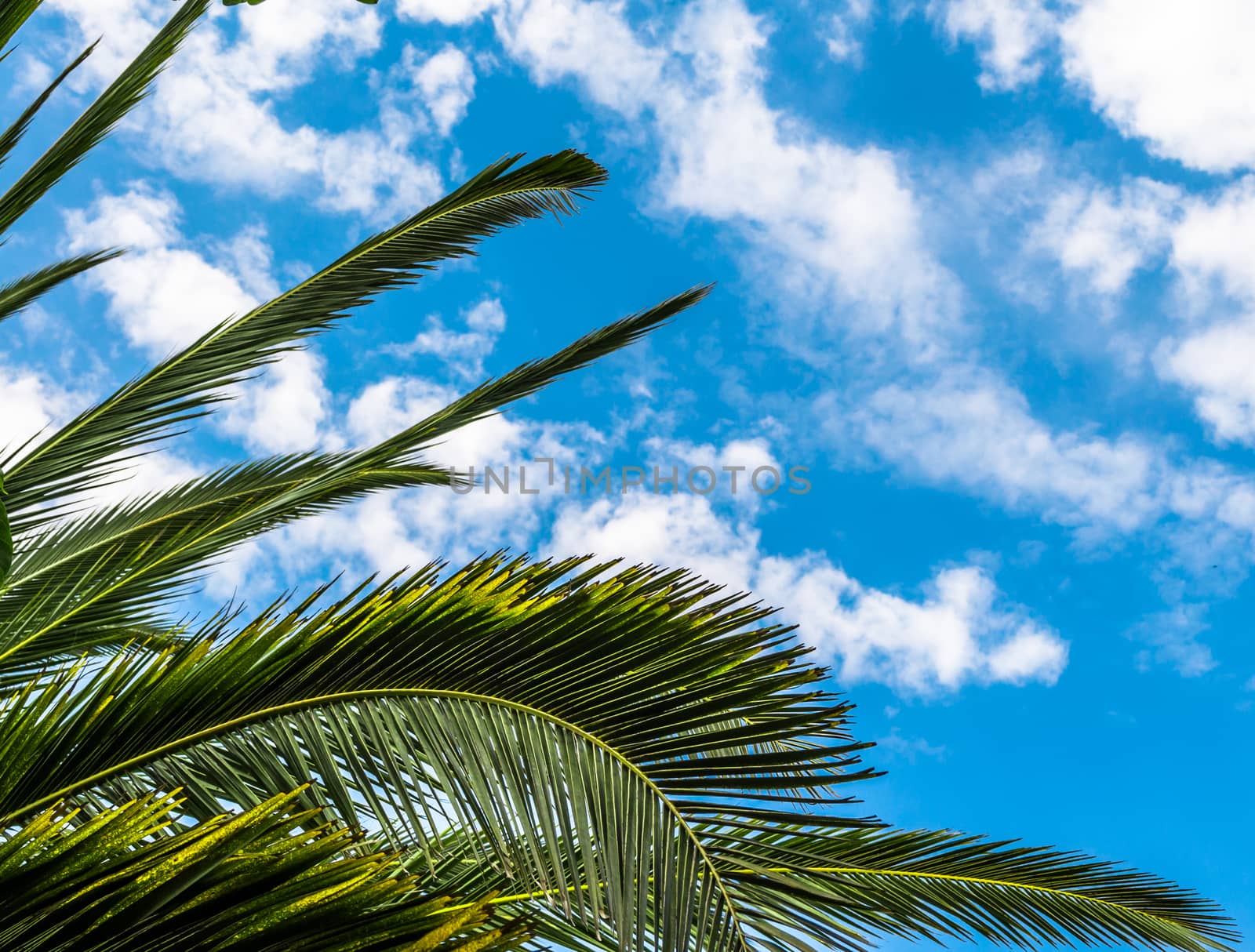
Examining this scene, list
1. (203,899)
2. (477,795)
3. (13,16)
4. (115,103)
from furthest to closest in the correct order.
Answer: (115,103) < (13,16) < (477,795) < (203,899)

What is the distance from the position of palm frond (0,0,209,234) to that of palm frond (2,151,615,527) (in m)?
0.93

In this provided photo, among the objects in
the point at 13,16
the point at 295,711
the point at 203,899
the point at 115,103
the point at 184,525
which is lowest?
the point at 203,899

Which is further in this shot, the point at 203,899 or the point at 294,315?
the point at 294,315

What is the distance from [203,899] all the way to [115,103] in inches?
163

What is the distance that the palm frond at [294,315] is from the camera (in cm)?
430

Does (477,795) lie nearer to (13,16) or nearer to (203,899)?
(203,899)

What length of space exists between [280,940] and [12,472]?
11.4 ft

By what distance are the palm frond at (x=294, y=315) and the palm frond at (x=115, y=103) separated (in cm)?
93

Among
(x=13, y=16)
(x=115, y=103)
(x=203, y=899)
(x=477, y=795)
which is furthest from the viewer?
(x=115, y=103)

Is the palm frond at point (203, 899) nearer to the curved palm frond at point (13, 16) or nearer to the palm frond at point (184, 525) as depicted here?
the palm frond at point (184, 525)

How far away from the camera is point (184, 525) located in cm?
475

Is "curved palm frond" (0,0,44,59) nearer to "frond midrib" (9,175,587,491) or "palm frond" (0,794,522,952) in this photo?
"frond midrib" (9,175,587,491)

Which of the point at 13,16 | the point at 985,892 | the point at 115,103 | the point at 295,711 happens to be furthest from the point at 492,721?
the point at 115,103

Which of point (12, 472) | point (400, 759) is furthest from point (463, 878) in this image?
point (12, 472)
